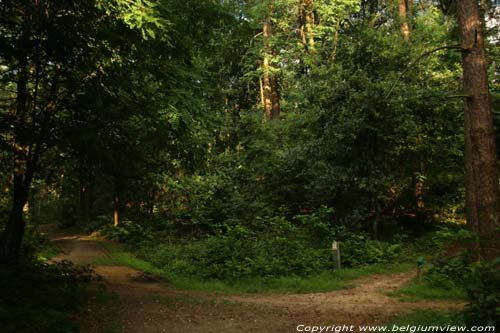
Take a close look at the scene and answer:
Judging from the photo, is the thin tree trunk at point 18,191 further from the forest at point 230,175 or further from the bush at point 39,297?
the bush at point 39,297

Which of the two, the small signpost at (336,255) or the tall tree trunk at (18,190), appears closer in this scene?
the tall tree trunk at (18,190)

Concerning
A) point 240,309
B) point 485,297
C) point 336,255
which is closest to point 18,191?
point 240,309

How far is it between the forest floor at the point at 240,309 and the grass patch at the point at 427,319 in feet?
0.98

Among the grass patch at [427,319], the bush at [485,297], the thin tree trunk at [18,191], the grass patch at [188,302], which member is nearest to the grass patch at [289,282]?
the grass patch at [188,302]

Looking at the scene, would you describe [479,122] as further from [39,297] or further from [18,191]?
[18,191]

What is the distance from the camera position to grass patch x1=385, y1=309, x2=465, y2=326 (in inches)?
234

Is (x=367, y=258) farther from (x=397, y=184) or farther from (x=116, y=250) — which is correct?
(x=116, y=250)

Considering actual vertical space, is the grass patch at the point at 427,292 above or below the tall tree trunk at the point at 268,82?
below

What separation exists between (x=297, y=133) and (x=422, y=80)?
21.1 feet

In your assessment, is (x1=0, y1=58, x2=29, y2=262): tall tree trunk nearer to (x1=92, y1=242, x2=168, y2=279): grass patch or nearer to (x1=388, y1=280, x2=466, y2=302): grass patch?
(x1=92, y1=242, x2=168, y2=279): grass patch

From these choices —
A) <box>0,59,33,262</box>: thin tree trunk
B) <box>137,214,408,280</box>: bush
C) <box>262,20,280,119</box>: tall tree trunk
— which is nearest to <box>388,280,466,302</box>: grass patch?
<box>137,214,408,280</box>: bush

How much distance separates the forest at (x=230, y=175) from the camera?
7114 millimetres

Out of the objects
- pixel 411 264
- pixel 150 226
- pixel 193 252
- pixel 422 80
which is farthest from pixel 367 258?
pixel 150 226

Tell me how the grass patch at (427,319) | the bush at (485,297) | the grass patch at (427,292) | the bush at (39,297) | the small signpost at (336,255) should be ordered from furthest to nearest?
the small signpost at (336,255) → the grass patch at (427,292) → the grass patch at (427,319) → the bush at (39,297) → the bush at (485,297)
